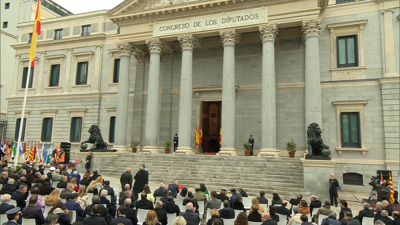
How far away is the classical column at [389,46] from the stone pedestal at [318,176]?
10030 mm

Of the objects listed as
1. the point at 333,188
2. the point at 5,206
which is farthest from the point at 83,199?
the point at 333,188

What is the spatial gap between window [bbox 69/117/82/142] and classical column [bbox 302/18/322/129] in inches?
909

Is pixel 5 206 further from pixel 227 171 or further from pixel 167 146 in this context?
pixel 167 146

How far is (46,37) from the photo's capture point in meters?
36.3

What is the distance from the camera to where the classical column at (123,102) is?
26.5m

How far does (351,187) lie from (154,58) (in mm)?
17976

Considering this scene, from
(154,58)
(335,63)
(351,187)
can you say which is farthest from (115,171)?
(335,63)

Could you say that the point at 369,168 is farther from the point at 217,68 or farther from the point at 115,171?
the point at 115,171

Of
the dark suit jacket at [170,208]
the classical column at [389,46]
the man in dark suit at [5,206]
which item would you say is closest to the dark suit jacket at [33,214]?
the man in dark suit at [5,206]

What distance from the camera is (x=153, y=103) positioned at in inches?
1013

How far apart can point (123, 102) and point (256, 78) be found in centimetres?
1156

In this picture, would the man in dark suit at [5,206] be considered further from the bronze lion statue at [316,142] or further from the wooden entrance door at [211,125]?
the wooden entrance door at [211,125]

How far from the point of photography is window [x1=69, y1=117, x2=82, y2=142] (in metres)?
33.1

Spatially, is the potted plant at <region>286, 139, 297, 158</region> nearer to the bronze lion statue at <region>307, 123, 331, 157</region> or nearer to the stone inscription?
the bronze lion statue at <region>307, 123, 331, 157</region>
